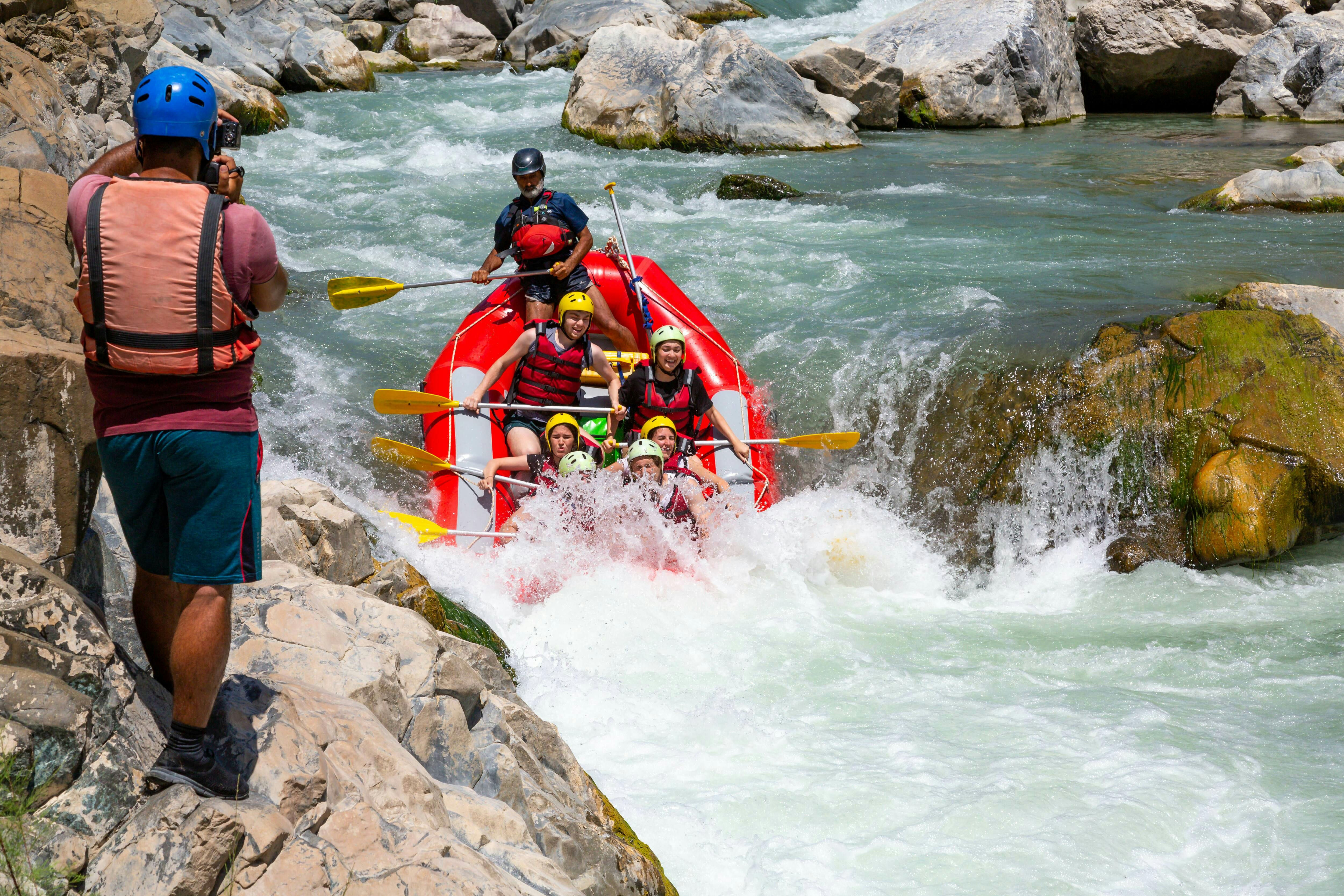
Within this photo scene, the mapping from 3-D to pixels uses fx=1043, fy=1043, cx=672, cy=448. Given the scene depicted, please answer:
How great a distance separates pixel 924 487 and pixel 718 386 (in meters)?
1.23

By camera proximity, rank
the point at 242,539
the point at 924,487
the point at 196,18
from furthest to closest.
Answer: the point at 196,18, the point at 924,487, the point at 242,539

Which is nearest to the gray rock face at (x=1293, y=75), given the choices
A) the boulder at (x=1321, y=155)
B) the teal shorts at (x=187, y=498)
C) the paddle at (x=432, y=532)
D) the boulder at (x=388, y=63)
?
the boulder at (x=1321, y=155)

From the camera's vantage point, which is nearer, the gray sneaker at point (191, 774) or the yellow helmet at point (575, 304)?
the gray sneaker at point (191, 774)

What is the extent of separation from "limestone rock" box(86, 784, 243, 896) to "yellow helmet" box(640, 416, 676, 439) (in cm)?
335

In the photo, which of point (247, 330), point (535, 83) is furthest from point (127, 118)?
point (535, 83)

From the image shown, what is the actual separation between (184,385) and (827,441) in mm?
4051

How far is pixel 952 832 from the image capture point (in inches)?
125

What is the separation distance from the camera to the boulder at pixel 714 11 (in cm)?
1886

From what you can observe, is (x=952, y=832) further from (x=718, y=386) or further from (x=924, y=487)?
(x=718, y=386)

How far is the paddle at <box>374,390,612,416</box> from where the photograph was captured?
208 inches

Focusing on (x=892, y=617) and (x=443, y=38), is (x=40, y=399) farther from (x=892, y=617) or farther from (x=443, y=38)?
(x=443, y=38)

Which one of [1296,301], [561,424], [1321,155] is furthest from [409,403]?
[1321,155]

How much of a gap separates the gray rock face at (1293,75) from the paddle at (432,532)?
14.1 meters

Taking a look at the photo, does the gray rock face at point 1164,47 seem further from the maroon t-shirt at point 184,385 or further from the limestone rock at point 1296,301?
the maroon t-shirt at point 184,385
